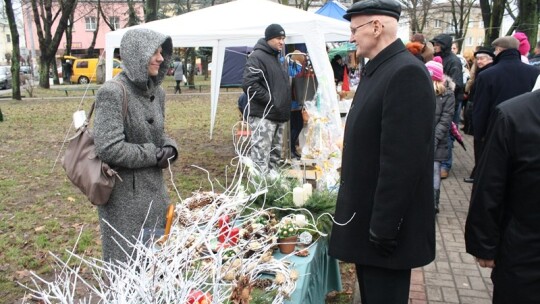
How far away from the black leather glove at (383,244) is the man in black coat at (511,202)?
33 cm

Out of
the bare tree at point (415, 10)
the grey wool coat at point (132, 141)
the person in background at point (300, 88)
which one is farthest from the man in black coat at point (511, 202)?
the bare tree at point (415, 10)

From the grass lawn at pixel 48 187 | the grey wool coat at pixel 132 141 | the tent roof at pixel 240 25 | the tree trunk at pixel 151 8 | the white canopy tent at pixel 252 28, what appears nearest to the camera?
the grey wool coat at pixel 132 141

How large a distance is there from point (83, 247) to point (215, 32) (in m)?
3.16

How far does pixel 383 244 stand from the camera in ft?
6.33

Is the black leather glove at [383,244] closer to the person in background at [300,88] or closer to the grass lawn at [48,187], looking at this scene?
the grass lawn at [48,187]

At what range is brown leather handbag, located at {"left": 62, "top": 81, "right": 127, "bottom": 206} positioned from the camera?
91.8 inches

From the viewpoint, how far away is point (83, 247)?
14.1ft

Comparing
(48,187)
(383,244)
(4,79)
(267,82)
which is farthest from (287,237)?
(4,79)

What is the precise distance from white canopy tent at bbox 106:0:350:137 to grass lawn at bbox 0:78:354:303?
1.80 m

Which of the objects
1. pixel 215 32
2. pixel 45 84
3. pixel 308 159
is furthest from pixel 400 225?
pixel 45 84

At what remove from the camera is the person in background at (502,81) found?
4.84 metres

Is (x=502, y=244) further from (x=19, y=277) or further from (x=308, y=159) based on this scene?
(x=19, y=277)

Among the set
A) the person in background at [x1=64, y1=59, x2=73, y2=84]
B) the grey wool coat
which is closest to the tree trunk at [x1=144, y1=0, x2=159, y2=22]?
the grey wool coat

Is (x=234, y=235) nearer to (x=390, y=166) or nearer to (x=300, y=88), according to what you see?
(x=390, y=166)
